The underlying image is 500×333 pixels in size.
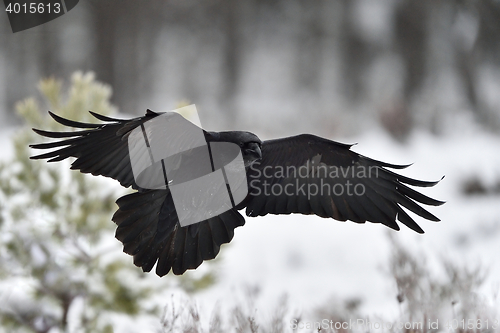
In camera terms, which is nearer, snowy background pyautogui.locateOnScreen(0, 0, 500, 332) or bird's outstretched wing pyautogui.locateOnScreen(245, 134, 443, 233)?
bird's outstretched wing pyautogui.locateOnScreen(245, 134, 443, 233)

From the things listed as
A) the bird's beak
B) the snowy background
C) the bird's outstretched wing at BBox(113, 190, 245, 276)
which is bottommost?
the bird's outstretched wing at BBox(113, 190, 245, 276)

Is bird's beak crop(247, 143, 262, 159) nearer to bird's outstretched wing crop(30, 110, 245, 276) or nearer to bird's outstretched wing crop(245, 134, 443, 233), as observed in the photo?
bird's outstretched wing crop(245, 134, 443, 233)

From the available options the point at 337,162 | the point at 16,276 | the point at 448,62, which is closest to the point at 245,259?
the point at 16,276

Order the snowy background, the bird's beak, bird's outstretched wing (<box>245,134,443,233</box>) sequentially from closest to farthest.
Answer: the bird's beak → bird's outstretched wing (<box>245,134,443,233</box>) → the snowy background

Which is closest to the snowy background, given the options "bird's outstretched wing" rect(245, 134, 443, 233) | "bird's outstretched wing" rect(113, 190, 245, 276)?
"bird's outstretched wing" rect(245, 134, 443, 233)

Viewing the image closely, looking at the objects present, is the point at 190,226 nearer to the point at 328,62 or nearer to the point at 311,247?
the point at 311,247

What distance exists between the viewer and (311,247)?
646cm

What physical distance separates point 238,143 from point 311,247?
446 centimetres

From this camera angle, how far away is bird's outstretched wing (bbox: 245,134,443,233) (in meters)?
2.55

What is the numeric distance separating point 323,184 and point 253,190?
40 cm

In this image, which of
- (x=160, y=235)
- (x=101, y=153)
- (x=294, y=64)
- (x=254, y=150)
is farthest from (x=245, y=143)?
(x=294, y=64)

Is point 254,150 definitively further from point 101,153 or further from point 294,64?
point 294,64

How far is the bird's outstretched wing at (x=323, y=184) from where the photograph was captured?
255 centimetres

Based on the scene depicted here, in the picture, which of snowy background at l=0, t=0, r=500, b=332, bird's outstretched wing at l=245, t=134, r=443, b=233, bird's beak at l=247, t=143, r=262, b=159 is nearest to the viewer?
bird's beak at l=247, t=143, r=262, b=159
